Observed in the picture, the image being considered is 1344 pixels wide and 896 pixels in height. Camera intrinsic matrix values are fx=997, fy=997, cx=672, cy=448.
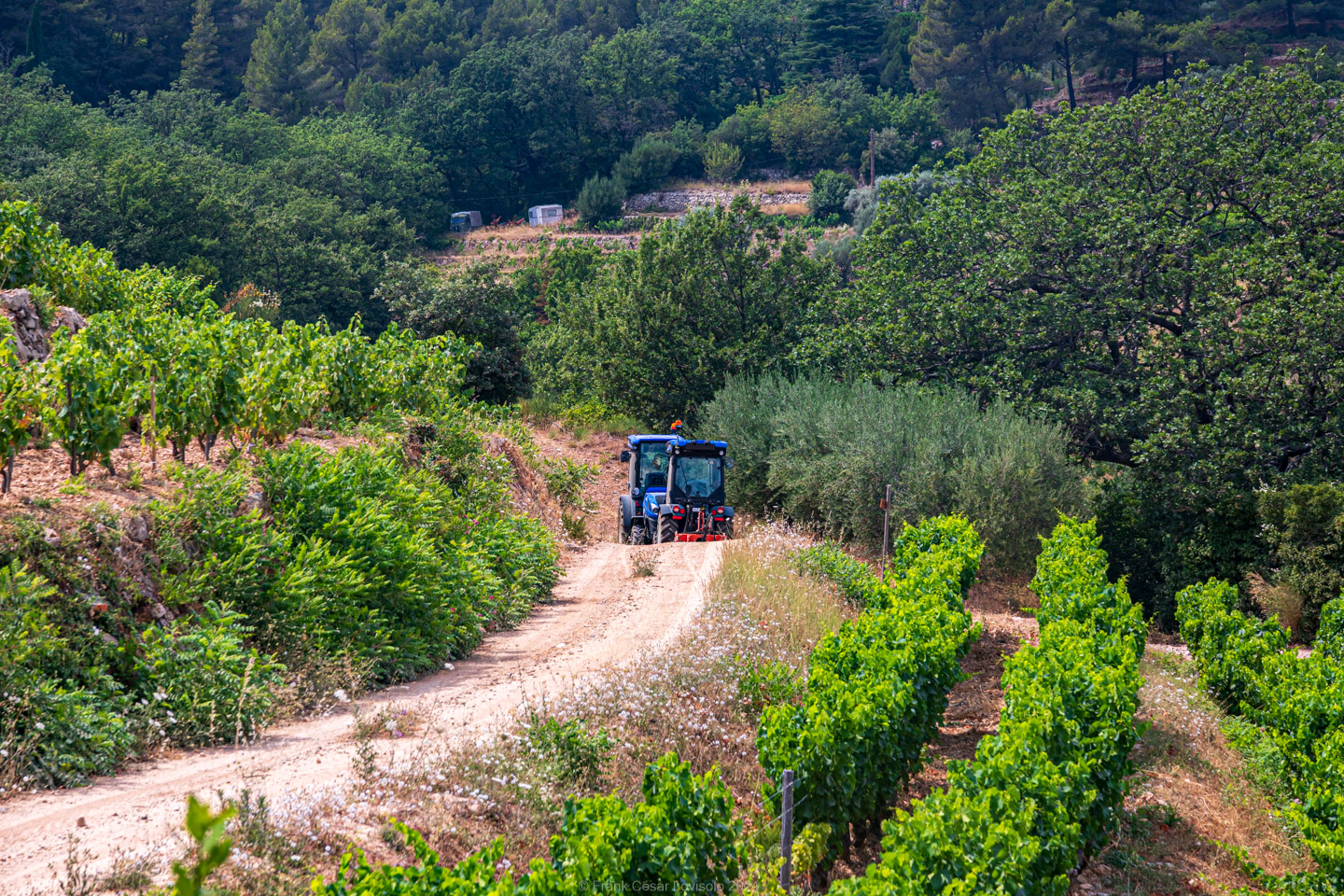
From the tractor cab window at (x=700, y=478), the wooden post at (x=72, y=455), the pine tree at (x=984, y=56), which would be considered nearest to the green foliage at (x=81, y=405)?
the wooden post at (x=72, y=455)

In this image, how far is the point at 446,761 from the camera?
7.04 meters

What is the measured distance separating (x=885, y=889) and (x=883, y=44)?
88873mm

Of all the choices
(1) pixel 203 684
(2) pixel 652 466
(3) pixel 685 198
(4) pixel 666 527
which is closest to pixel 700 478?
(4) pixel 666 527

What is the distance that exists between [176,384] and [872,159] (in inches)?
2307

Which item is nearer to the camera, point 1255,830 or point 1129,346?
point 1255,830

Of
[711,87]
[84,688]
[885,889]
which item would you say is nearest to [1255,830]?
[885,889]

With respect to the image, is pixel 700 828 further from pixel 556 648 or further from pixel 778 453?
pixel 778 453

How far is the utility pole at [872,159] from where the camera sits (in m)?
63.7

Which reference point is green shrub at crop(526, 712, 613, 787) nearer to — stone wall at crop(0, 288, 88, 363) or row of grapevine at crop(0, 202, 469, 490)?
row of grapevine at crop(0, 202, 469, 490)

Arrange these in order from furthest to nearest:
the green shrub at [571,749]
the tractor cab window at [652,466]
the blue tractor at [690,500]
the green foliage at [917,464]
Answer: the tractor cab window at [652,466]
the blue tractor at [690,500]
the green foliage at [917,464]
the green shrub at [571,749]

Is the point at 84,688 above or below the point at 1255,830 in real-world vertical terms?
above

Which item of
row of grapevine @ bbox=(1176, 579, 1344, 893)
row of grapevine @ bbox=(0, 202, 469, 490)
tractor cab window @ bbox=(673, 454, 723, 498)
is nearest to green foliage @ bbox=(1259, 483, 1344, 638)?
row of grapevine @ bbox=(1176, 579, 1344, 893)

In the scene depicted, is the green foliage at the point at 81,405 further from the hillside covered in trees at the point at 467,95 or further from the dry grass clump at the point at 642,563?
the hillside covered in trees at the point at 467,95

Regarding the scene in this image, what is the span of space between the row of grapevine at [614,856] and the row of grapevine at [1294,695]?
15.4 feet
